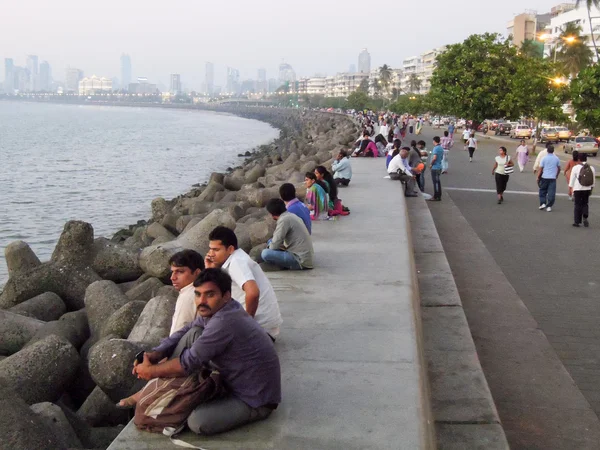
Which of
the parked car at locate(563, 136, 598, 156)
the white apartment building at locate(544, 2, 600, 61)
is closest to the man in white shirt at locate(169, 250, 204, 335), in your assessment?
the parked car at locate(563, 136, 598, 156)

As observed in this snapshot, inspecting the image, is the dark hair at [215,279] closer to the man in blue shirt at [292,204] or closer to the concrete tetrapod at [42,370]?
the concrete tetrapod at [42,370]

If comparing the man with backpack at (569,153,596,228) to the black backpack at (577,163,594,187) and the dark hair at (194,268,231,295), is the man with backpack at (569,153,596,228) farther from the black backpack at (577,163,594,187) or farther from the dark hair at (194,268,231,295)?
the dark hair at (194,268,231,295)

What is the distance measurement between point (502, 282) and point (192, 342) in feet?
17.2

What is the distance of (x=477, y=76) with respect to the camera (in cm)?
4188

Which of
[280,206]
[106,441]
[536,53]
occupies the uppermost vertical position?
[536,53]

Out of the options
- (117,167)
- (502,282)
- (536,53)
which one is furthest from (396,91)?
(502,282)

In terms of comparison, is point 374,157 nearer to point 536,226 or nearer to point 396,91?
point 536,226

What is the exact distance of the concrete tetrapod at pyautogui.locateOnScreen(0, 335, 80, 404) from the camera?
17.4ft

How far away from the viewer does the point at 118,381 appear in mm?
4852

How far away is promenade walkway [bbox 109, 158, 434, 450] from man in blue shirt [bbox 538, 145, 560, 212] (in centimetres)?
647

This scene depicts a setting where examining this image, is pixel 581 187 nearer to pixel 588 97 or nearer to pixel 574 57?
pixel 588 97

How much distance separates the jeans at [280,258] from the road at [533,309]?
175 centimetres

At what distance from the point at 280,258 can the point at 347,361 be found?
7.78 feet

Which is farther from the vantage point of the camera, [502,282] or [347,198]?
[347,198]
